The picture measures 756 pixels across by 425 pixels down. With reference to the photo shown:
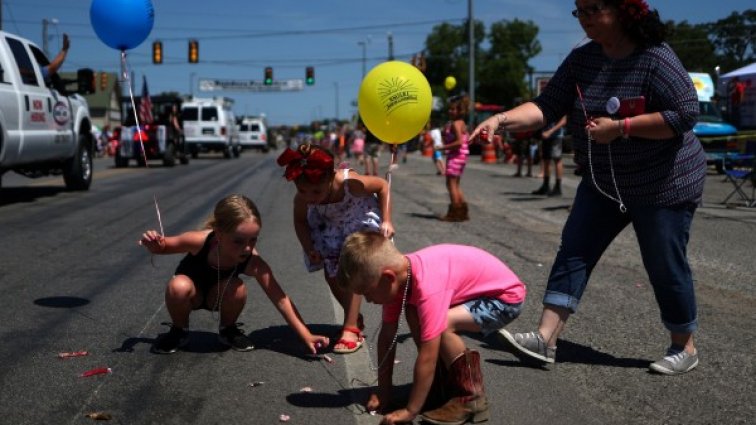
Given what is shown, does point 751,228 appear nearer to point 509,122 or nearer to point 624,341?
point 624,341

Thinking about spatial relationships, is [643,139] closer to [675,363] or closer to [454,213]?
[675,363]

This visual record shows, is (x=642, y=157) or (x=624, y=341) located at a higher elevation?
(x=642, y=157)

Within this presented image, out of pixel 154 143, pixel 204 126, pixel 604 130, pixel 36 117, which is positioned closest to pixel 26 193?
pixel 36 117

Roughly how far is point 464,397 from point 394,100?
1.85 m

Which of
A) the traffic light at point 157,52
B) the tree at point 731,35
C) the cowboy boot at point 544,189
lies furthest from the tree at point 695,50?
the cowboy boot at point 544,189

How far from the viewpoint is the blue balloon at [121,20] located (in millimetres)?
5336

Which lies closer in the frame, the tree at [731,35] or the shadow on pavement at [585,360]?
the shadow on pavement at [585,360]

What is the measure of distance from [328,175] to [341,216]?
419 mm

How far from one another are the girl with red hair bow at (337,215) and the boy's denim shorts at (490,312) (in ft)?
2.52

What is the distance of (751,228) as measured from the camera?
1012 cm

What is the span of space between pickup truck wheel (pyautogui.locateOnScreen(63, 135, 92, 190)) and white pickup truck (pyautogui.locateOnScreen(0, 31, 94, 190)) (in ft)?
0.05

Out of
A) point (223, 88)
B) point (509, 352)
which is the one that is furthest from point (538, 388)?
point (223, 88)

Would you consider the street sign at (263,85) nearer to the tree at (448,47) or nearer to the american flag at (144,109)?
the tree at (448,47)

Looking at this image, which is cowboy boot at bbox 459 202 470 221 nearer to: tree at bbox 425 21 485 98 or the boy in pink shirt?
the boy in pink shirt
